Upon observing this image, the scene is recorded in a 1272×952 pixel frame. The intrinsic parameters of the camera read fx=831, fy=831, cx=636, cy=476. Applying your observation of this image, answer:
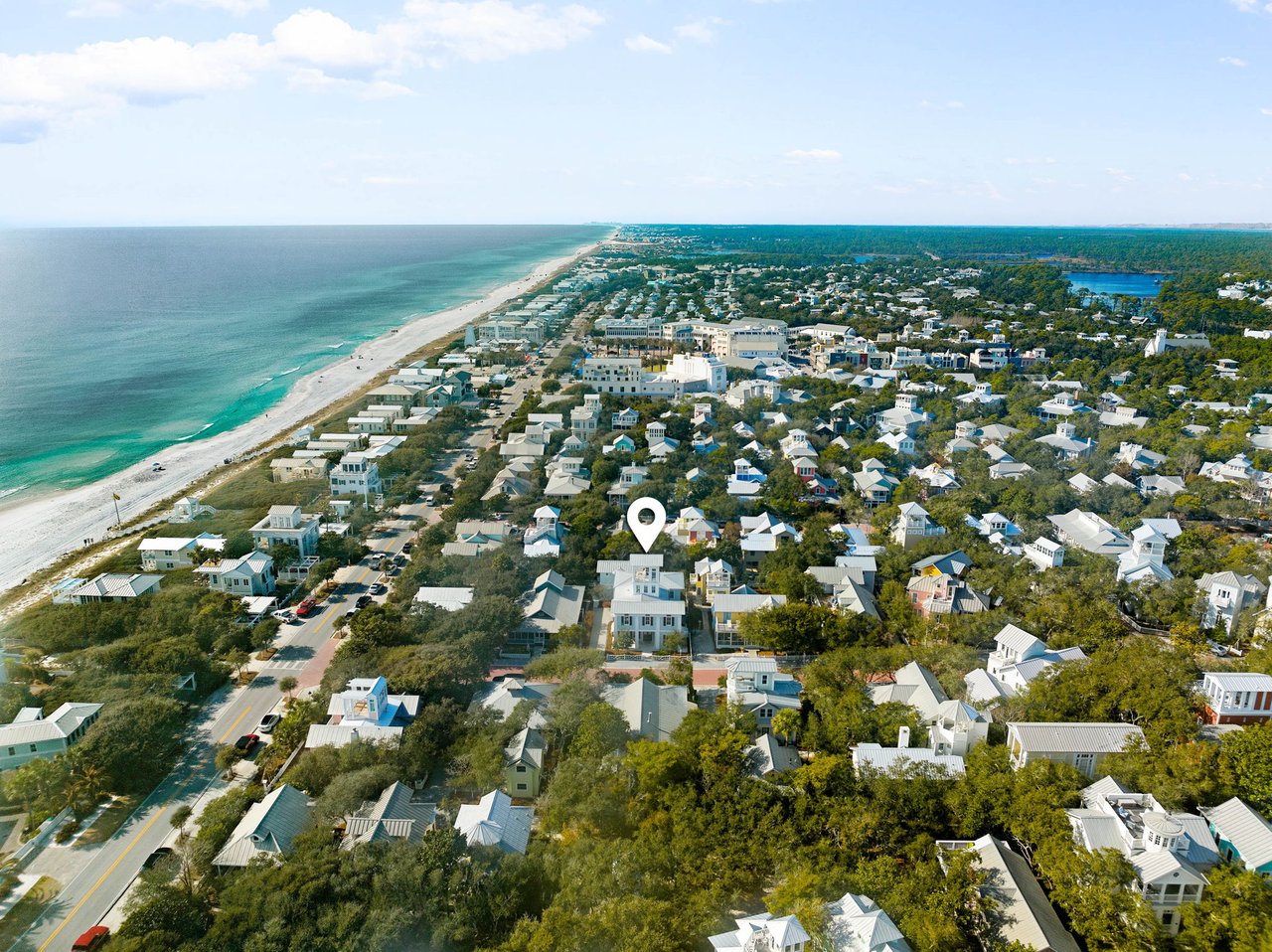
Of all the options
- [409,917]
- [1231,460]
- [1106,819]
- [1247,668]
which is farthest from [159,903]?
[1231,460]

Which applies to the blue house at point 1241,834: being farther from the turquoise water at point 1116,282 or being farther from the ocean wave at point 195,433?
the turquoise water at point 1116,282

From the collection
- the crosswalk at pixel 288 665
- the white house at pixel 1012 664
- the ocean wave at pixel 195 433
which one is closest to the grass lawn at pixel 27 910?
the crosswalk at pixel 288 665

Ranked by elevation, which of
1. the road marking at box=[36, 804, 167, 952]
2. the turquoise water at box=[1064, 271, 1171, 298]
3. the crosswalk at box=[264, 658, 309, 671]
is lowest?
the road marking at box=[36, 804, 167, 952]

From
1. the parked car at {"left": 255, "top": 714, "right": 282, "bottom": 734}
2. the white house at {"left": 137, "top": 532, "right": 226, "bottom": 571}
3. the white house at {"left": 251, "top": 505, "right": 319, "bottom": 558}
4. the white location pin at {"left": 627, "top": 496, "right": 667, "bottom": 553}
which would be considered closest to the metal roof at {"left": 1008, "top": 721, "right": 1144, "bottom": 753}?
the white location pin at {"left": 627, "top": 496, "right": 667, "bottom": 553}

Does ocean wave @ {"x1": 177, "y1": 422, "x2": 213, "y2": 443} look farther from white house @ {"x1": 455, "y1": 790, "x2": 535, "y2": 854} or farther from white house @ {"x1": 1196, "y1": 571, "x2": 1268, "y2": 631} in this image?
white house @ {"x1": 1196, "y1": 571, "x2": 1268, "y2": 631}

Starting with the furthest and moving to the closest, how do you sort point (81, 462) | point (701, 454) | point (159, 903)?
1. point (81, 462)
2. point (701, 454)
3. point (159, 903)

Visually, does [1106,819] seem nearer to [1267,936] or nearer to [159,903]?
[1267,936]
